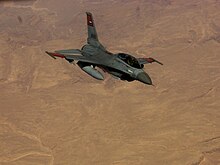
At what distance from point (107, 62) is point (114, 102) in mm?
99479

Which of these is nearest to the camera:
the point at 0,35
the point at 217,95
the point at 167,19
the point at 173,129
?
Result: the point at 173,129

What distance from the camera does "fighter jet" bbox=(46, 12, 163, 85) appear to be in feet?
87.0

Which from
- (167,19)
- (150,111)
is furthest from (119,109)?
(167,19)

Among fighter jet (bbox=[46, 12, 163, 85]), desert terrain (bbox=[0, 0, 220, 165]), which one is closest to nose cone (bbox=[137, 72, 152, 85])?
fighter jet (bbox=[46, 12, 163, 85])

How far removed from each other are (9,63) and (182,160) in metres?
85.2

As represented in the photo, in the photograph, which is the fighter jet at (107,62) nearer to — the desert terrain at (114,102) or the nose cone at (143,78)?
the nose cone at (143,78)

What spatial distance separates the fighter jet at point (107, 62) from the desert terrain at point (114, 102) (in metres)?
67.7

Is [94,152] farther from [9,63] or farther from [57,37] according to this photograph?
[57,37]

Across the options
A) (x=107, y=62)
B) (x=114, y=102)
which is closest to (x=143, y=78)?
(x=107, y=62)

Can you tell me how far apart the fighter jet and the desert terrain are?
222 feet

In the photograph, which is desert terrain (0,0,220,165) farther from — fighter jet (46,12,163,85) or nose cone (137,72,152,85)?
nose cone (137,72,152,85)

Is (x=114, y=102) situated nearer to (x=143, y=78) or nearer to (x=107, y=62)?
(x=107, y=62)

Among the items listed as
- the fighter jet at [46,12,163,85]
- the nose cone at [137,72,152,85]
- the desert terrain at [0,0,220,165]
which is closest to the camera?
the nose cone at [137,72,152,85]

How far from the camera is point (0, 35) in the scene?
174250mm
